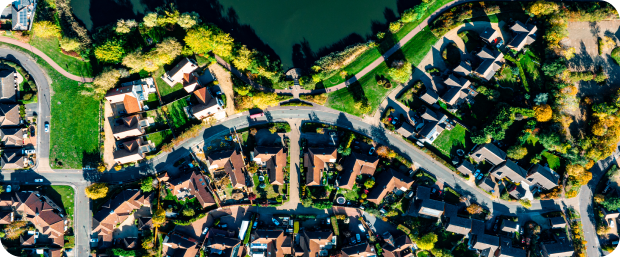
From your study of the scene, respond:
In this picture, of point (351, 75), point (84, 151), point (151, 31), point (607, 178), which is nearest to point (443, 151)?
point (351, 75)

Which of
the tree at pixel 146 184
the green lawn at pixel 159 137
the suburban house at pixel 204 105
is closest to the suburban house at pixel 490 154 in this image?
the suburban house at pixel 204 105

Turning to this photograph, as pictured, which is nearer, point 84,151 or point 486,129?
point 486,129

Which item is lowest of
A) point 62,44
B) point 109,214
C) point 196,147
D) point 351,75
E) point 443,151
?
point 109,214

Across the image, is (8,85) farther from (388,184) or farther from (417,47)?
(417,47)

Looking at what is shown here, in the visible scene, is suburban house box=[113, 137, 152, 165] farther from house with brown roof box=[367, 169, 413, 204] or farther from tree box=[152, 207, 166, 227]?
house with brown roof box=[367, 169, 413, 204]

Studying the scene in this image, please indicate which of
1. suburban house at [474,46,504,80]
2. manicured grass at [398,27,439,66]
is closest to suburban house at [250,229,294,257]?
manicured grass at [398,27,439,66]

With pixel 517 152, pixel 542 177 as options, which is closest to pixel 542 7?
pixel 517 152

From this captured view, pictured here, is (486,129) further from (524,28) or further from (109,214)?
(109,214)
